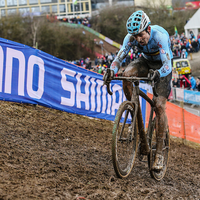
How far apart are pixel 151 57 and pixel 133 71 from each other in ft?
1.61

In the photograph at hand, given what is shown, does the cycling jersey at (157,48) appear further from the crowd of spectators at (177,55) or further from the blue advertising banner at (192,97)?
the crowd of spectators at (177,55)

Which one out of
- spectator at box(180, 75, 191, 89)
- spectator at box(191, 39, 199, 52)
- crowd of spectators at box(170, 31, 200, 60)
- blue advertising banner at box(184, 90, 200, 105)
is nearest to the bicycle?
blue advertising banner at box(184, 90, 200, 105)

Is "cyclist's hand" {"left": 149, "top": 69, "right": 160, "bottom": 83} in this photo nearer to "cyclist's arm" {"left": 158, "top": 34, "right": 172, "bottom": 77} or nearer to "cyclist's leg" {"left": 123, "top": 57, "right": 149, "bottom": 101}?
"cyclist's arm" {"left": 158, "top": 34, "right": 172, "bottom": 77}

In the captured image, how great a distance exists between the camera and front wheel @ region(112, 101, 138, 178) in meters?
3.77

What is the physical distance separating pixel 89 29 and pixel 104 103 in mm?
45502

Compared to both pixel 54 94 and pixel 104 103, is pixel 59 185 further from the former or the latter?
pixel 104 103

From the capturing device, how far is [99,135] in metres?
7.80

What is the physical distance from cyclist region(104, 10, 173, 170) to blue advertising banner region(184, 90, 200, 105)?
10.9 metres

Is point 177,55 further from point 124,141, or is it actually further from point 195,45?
point 124,141

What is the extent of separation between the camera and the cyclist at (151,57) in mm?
Answer: 4051

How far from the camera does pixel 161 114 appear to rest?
461cm

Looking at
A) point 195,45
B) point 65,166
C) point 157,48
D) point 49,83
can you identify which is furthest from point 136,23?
point 195,45

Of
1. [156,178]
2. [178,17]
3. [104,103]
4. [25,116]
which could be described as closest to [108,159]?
[156,178]

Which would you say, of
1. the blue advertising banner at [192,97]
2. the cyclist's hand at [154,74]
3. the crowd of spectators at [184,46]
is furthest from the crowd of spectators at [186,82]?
the cyclist's hand at [154,74]
